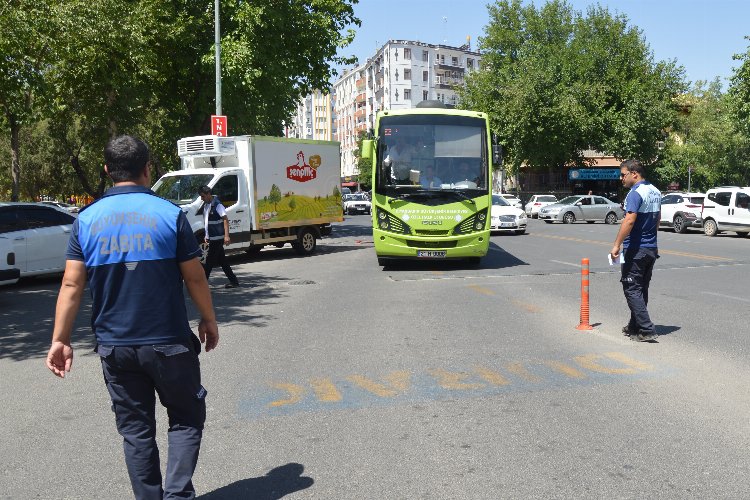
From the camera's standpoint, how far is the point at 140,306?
3350mm

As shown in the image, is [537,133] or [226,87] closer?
[226,87]

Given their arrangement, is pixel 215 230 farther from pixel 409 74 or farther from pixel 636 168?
pixel 409 74

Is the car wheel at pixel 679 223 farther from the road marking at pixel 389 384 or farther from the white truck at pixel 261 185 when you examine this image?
the road marking at pixel 389 384

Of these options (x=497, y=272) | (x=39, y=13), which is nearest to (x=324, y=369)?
(x=497, y=272)

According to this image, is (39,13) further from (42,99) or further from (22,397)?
(22,397)

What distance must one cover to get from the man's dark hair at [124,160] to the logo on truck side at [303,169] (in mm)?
15680

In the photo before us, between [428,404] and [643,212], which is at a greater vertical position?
[643,212]

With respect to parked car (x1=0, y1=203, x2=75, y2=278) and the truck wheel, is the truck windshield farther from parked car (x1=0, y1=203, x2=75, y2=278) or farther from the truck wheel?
the truck wheel

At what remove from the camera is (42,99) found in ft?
68.1

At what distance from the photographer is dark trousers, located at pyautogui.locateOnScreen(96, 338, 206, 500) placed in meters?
3.37

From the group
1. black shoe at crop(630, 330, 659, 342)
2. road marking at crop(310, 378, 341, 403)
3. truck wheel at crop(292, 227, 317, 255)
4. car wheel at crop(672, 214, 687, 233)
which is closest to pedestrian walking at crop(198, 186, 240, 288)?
road marking at crop(310, 378, 341, 403)

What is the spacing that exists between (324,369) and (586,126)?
47.1 m

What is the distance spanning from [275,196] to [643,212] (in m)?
12.0

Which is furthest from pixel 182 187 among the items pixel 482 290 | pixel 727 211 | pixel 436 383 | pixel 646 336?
pixel 727 211
